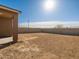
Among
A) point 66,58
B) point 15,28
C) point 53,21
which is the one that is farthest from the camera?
point 53,21

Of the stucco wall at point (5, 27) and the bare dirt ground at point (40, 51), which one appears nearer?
the bare dirt ground at point (40, 51)

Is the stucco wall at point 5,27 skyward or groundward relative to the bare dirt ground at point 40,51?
skyward

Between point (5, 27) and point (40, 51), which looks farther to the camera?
point (5, 27)

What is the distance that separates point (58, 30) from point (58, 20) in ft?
69.0

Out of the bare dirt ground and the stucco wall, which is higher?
the stucco wall

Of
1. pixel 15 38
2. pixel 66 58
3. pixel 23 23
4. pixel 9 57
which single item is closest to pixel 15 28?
pixel 15 38

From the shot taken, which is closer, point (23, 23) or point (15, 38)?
point (15, 38)

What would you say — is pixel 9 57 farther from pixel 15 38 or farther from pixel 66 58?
pixel 15 38

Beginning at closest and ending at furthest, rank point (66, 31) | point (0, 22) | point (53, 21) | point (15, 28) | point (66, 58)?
point (66, 58) < point (15, 28) < point (0, 22) < point (66, 31) < point (53, 21)

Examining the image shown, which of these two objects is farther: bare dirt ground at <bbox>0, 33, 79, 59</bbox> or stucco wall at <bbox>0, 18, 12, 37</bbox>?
stucco wall at <bbox>0, 18, 12, 37</bbox>

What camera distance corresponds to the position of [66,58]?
6.41m

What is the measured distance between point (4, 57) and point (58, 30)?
21.1m

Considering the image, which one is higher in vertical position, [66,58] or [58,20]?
[58,20]

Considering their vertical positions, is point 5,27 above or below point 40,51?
above
